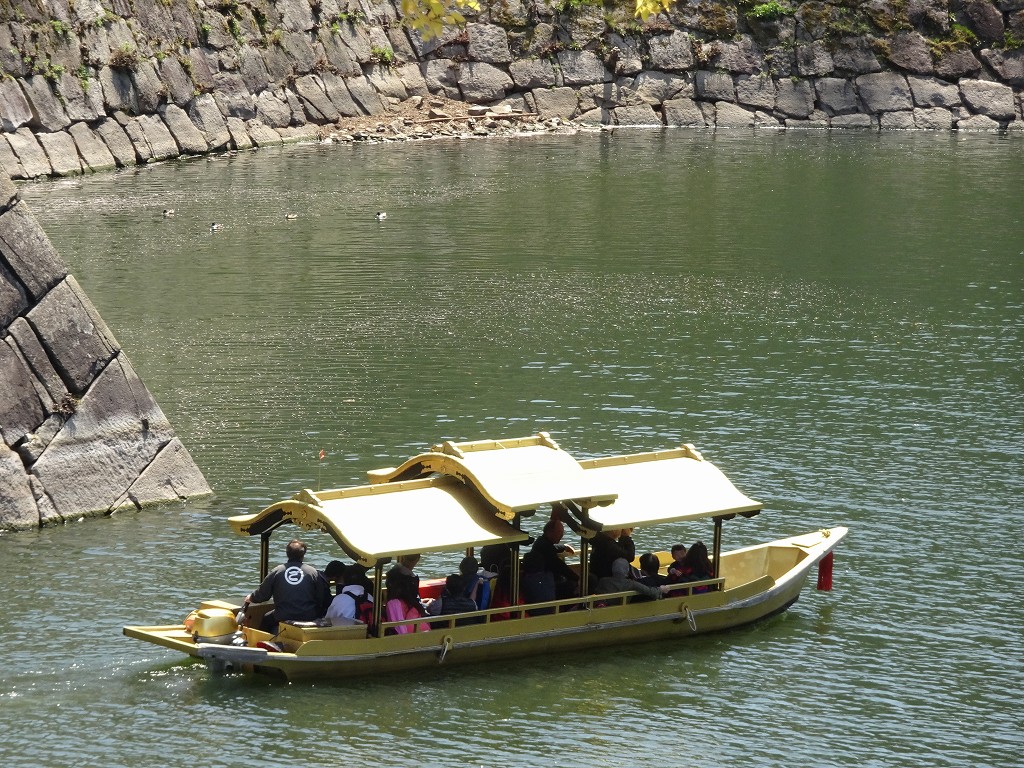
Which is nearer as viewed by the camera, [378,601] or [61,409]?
[378,601]

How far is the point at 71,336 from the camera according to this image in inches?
969

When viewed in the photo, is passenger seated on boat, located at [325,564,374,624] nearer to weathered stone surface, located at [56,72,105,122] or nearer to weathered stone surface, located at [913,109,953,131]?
weathered stone surface, located at [56,72,105,122]

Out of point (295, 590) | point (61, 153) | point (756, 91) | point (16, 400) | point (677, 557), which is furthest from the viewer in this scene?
point (756, 91)

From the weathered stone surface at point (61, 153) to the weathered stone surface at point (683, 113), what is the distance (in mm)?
34152

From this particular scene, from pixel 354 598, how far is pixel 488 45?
6549 cm

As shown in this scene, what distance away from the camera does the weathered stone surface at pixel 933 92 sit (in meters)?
82.2

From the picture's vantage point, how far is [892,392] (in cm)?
3206

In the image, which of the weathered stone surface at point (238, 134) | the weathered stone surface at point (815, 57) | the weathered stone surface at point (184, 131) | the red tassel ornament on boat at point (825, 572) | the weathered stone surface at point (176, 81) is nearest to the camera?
the red tassel ornament on boat at point (825, 572)

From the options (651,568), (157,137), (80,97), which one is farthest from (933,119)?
(651,568)

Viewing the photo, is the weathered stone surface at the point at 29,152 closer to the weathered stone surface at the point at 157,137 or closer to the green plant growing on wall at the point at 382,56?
the weathered stone surface at the point at 157,137

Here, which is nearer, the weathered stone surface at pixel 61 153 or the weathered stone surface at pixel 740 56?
the weathered stone surface at pixel 61 153

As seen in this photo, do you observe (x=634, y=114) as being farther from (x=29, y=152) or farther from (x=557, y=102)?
(x=29, y=152)

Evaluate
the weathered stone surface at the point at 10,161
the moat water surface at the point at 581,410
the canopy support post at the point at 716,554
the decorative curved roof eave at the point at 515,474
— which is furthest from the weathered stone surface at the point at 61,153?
the canopy support post at the point at 716,554

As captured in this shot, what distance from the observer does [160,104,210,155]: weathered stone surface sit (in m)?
67.2
